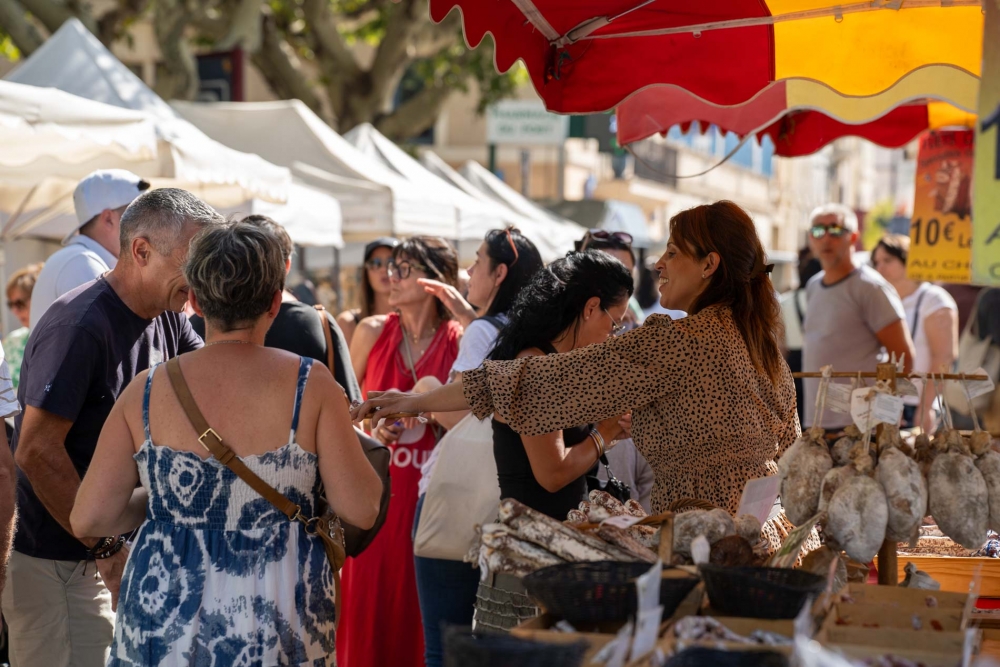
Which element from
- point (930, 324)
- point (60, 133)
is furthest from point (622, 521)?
point (930, 324)

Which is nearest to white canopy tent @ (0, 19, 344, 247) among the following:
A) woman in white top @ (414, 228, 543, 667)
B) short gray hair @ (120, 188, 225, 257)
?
short gray hair @ (120, 188, 225, 257)

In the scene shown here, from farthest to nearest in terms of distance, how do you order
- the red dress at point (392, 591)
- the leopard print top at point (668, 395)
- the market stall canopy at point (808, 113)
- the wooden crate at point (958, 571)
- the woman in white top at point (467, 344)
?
1. the red dress at point (392, 591)
2. the market stall canopy at point (808, 113)
3. the woman in white top at point (467, 344)
4. the wooden crate at point (958, 571)
5. the leopard print top at point (668, 395)

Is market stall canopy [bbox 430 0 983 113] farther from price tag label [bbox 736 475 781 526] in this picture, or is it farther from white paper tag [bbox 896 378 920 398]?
price tag label [bbox 736 475 781 526]

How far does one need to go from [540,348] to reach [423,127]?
1254 centimetres

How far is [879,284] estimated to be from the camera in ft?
20.0

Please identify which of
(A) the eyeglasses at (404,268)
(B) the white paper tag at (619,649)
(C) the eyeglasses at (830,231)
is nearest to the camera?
(B) the white paper tag at (619,649)

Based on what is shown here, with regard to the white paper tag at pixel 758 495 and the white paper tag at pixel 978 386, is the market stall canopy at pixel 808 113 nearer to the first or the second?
the white paper tag at pixel 978 386

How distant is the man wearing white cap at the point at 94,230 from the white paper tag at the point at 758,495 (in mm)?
2489

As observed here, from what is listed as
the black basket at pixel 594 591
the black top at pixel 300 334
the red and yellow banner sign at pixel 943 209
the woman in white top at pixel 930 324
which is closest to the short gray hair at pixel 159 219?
the black top at pixel 300 334

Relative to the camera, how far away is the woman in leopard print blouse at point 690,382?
2684mm

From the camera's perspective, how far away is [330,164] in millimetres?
9578

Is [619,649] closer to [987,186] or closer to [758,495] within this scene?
[758,495]

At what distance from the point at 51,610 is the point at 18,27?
8592mm

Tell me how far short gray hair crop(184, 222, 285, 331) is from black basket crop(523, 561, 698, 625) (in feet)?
3.20
